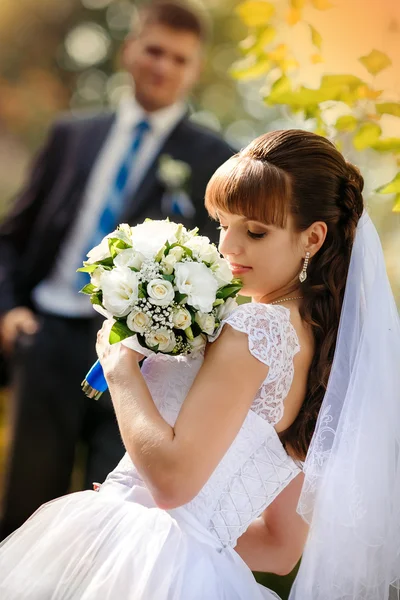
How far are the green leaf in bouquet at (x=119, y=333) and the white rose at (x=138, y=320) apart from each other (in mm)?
29

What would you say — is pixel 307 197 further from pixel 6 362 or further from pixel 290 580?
pixel 6 362

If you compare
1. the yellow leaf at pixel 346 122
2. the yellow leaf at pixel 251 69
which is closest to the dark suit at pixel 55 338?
the yellow leaf at pixel 251 69

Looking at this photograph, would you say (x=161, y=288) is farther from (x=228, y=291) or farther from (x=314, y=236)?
(x=314, y=236)

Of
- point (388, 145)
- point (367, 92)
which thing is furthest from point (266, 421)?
point (367, 92)

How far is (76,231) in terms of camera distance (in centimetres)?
499

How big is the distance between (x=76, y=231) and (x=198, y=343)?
3.48 meters

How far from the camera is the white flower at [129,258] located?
162cm

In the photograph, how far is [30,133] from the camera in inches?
221

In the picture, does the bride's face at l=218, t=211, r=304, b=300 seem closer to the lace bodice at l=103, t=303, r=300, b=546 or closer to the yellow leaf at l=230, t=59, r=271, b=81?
the lace bodice at l=103, t=303, r=300, b=546

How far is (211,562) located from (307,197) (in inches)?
32.1

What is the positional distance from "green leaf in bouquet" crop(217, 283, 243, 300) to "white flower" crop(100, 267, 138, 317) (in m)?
0.19

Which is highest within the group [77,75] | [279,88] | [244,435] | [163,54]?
[163,54]

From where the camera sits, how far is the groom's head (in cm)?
510

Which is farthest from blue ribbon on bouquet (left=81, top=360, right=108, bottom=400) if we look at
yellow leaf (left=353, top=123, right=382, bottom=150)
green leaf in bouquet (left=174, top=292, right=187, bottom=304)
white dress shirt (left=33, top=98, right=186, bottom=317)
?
white dress shirt (left=33, top=98, right=186, bottom=317)
